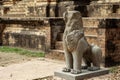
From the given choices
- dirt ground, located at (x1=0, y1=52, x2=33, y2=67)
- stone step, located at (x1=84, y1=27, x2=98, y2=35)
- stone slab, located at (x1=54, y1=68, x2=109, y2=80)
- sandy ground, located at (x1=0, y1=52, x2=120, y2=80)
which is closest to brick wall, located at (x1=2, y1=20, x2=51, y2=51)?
dirt ground, located at (x1=0, y1=52, x2=33, y2=67)

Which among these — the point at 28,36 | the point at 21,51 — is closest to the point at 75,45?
the point at 21,51

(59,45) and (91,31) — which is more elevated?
(91,31)

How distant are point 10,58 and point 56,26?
2016 mm

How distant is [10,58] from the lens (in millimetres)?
10469

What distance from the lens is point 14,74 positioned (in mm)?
7750

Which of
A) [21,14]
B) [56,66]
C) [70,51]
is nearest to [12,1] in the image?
[21,14]

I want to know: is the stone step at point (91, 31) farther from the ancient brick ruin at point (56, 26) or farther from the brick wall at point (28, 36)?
the brick wall at point (28, 36)

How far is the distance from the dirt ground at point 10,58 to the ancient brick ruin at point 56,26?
3.02 feet

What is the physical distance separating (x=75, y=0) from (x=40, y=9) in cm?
193

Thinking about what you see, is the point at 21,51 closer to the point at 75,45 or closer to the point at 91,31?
the point at 91,31

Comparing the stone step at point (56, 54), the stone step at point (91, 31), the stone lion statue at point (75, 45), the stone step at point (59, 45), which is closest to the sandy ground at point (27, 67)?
the stone step at point (56, 54)

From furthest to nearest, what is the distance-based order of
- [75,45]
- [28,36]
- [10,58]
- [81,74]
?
[28,36], [10,58], [75,45], [81,74]

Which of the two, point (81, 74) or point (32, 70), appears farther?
point (32, 70)

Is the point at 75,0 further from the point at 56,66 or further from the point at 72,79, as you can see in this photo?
the point at 72,79
